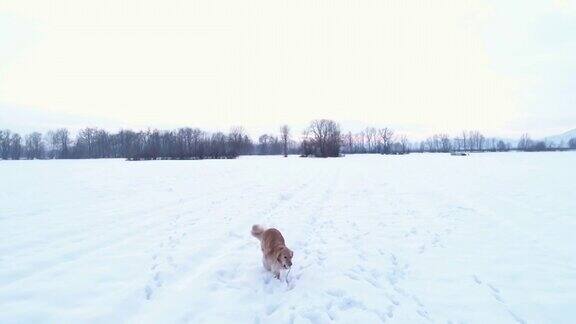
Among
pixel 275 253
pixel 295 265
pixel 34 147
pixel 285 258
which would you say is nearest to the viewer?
pixel 285 258

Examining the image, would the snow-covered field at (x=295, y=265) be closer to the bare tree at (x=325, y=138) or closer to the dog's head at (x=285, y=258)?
the dog's head at (x=285, y=258)

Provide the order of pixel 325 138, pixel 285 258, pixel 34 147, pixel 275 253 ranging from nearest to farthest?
1. pixel 285 258
2. pixel 275 253
3. pixel 325 138
4. pixel 34 147

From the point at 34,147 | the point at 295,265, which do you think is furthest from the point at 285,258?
the point at 34,147

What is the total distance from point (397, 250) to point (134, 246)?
16.3 ft

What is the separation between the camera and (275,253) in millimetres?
4797

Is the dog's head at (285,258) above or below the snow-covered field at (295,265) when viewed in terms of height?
above

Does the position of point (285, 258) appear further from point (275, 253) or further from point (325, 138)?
point (325, 138)

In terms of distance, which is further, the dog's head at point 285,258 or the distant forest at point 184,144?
the distant forest at point 184,144

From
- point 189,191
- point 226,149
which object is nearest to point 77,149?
point 226,149

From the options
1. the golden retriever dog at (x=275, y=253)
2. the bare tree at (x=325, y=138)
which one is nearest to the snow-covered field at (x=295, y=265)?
the golden retriever dog at (x=275, y=253)

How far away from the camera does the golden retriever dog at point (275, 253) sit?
4617 millimetres

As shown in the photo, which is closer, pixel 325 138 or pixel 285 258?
pixel 285 258

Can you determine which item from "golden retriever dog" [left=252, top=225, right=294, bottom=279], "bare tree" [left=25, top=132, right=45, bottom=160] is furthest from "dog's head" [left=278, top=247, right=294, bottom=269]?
"bare tree" [left=25, top=132, right=45, bottom=160]

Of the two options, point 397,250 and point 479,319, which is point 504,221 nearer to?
point 397,250
